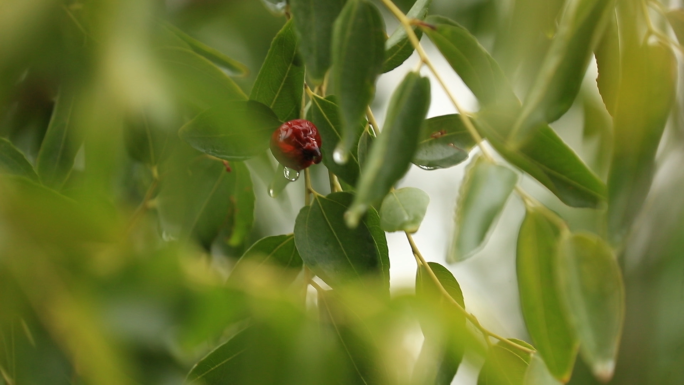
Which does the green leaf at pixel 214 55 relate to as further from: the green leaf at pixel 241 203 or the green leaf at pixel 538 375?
the green leaf at pixel 538 375

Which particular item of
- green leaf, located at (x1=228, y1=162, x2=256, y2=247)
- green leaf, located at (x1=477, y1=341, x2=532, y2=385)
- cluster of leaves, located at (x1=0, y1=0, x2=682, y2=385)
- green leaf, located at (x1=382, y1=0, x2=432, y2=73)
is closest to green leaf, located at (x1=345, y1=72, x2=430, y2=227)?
cluster of leaves, located at (x1=0, y1=0, x2=682, y2=385)

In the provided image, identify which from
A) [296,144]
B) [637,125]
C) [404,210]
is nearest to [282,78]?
[296,144]

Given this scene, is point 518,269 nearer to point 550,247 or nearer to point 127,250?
point 550,247

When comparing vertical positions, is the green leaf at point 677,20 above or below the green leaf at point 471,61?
above

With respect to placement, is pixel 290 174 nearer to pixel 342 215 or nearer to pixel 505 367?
pixel 342 215

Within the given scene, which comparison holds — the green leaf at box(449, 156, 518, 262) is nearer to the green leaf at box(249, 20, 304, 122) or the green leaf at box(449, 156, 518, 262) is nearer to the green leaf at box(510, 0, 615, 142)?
the green leaf at box(510, 0, 615, 142)

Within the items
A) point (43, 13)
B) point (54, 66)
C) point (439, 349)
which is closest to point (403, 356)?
point (439, 349)

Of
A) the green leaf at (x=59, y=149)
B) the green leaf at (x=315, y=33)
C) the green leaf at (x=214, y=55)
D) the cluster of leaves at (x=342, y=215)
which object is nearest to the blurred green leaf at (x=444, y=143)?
the cluster of leaves at (x=342, y=215)
